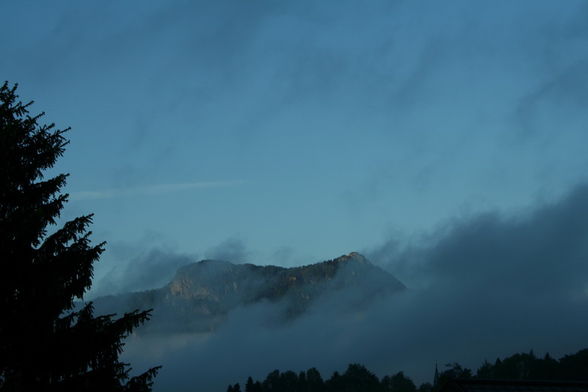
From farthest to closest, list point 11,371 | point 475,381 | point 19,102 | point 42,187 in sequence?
point 475,381 → point 19,102 → point 42,187 → point 11,371

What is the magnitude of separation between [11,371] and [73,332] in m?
1.74

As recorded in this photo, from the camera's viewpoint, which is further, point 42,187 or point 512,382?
point 512,382

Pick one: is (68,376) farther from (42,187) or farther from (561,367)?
(561,367)

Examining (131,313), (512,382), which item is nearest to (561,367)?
(512,382)

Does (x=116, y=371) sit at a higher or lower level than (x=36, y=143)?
lower

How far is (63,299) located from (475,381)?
1769cm

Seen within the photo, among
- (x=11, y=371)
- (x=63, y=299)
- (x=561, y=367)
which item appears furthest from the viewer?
(x=561, y=367)

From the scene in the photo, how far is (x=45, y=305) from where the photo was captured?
55.5 ft

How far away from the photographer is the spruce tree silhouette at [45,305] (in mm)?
16312

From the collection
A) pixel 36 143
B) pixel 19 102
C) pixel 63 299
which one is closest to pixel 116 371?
pixel 63 299

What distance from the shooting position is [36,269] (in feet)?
56.0

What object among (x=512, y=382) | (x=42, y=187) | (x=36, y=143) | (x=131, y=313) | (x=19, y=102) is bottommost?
(x=512, y=382)

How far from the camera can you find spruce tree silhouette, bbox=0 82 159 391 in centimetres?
1631

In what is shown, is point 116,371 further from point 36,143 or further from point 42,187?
point 36,143
